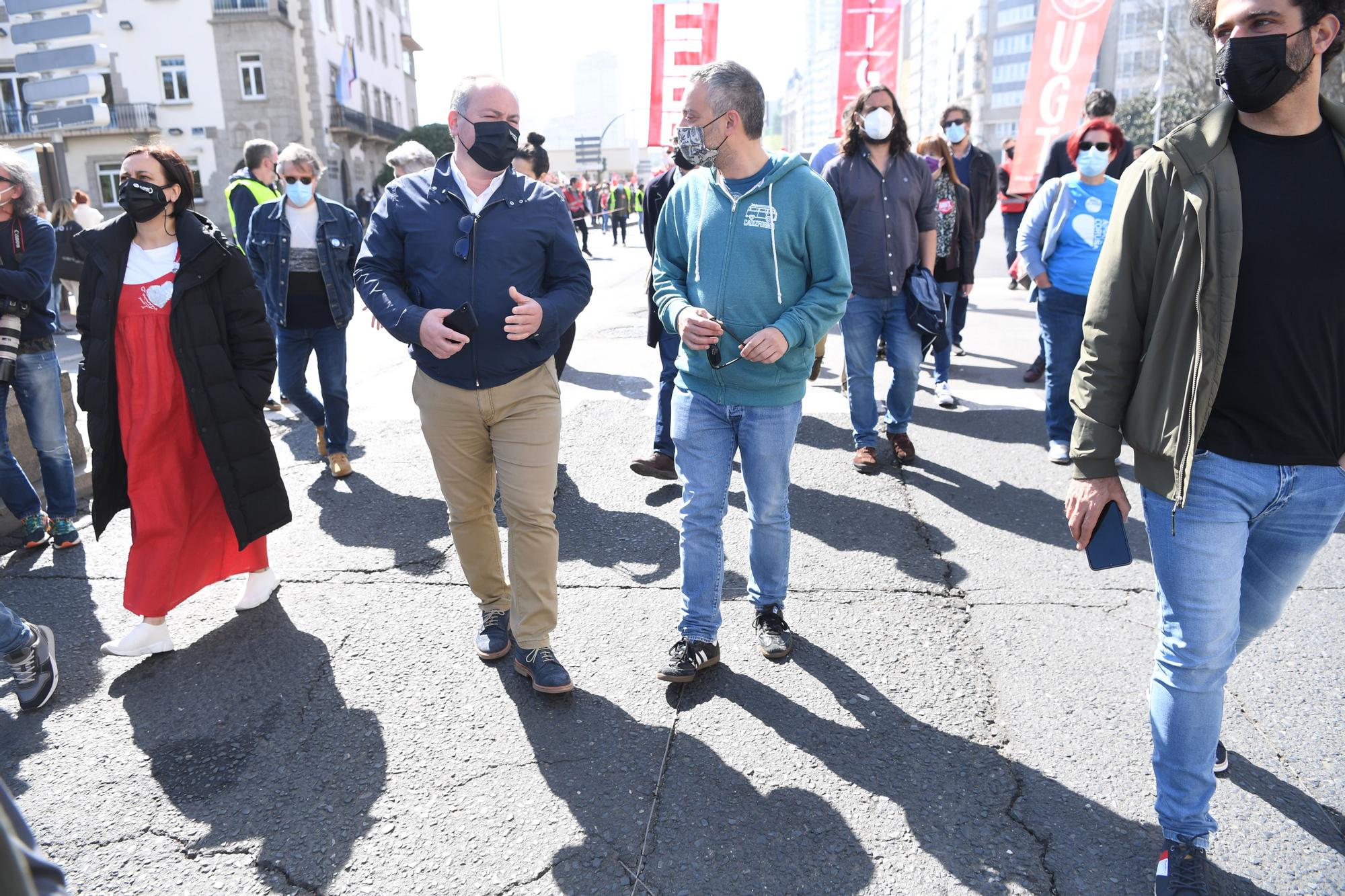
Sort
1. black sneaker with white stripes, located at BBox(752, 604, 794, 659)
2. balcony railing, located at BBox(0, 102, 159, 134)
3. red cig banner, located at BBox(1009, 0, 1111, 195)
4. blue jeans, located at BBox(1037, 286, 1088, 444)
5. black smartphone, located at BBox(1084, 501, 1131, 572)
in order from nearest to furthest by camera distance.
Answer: black smartphone, located at BBox(1084, 501, 1131, 572) → black sneaker with white stripes, located at BBox(752, 604, 794, 659) → blue jeans, located at BBox(1037, 286, 1088, 444) → red cig banner, located at BBox(1009, 0, 1111, 195) → balcony railing, located at BBox(0, 102, 159, 134)

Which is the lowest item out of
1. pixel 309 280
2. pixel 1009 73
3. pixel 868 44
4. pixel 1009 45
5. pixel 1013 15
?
pixel 309 280

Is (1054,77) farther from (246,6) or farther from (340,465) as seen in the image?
(246,6)

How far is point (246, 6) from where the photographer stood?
38.5m

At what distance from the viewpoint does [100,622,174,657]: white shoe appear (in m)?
3.70

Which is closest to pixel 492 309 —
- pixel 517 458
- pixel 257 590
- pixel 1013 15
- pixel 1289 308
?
pixel 517 458

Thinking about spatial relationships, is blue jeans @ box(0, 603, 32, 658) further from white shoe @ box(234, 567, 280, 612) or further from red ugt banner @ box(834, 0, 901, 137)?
red ugt banner @ box(834, 0, 901, 137)

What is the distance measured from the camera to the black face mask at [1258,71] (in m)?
2.05

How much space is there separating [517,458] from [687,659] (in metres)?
0.97

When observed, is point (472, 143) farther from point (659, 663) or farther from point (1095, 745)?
point (1095, 745)

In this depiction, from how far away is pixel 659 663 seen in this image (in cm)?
359

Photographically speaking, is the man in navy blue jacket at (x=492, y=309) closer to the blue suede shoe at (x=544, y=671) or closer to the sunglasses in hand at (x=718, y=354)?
the blue suede shoe at (x=544, y=671)

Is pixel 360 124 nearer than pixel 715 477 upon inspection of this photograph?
No

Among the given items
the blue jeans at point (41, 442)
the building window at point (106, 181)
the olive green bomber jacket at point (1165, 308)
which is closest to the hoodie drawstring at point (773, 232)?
the olive green bomber jacket at point (1165, 308)

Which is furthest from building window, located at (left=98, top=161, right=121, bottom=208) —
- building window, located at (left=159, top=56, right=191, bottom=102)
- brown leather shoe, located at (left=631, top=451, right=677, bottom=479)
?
brown leather shoe, located at (left=631, top=451, right=677, bottom=479)
